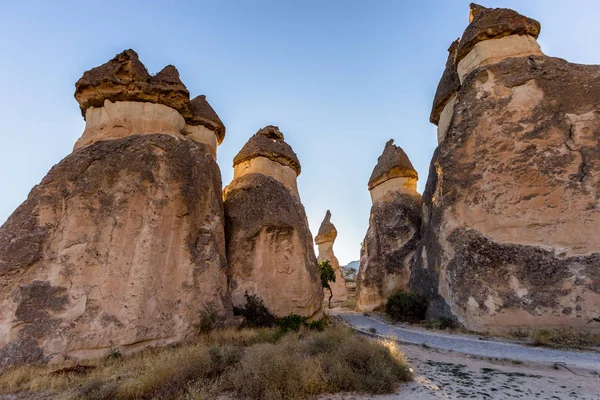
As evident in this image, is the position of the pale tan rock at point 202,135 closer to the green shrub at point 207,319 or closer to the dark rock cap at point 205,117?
the dark rock cap at point 205,117

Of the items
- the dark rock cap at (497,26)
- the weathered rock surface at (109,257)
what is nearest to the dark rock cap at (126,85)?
the weathered rock surface at (109,257)

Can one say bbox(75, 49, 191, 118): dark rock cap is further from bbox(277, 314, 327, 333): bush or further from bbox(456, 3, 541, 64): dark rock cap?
bbox(456, 3, 541, 64): dark rock cap

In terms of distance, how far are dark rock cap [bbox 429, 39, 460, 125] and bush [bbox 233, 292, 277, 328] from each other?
10462 mm

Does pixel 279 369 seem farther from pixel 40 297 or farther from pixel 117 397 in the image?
pixel 40 297

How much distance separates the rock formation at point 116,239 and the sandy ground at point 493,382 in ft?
15.6

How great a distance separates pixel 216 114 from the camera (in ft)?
36.1

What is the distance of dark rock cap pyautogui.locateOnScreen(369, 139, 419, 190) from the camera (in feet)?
55.4

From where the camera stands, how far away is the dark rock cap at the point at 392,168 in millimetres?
16875

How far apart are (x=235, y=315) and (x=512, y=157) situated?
900cm

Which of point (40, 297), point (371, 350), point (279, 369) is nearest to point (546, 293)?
point (371, 350)

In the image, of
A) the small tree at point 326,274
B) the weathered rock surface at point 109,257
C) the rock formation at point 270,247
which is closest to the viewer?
the weathered rock surface at point 109,257

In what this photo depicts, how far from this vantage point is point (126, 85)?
8.72 metres

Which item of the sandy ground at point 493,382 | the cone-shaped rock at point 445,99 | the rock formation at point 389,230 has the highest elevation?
the cone-shaped rock at point 445,99

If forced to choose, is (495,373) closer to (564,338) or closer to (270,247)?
(564,338)
